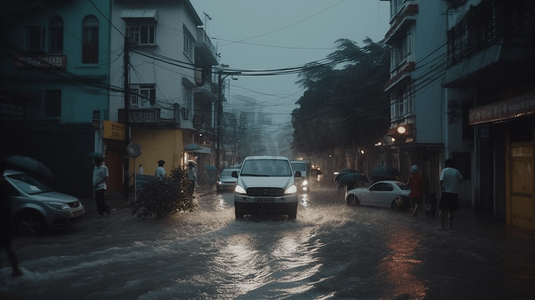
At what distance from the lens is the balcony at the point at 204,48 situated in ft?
120

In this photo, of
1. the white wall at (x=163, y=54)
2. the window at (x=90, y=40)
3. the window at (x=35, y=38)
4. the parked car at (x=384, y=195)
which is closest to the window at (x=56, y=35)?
the window at (x=35, y=38)

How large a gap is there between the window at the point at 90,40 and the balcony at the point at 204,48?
27.4 ft

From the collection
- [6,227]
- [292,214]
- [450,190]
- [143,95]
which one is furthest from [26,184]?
[143,95]

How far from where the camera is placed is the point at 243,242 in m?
10.4

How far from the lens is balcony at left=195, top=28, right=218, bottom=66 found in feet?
120

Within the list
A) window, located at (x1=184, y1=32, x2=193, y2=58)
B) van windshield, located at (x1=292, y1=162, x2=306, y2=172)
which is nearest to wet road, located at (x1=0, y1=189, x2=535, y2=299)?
van windshield, located at (x1=292, y1=162, x2=306, y2=172)

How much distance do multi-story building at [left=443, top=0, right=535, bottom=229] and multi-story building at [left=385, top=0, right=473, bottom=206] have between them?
6.15 meters

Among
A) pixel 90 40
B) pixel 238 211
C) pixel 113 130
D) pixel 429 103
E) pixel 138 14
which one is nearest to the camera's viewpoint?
pixel 238 211

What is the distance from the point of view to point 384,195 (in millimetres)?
19688

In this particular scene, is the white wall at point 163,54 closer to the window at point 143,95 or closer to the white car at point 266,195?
the window at point 143,95

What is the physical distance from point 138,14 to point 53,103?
7799 mm

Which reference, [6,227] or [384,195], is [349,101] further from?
[6,227]

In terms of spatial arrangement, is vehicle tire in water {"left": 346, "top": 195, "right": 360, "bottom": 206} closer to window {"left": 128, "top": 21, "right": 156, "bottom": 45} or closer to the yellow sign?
the yellow sign

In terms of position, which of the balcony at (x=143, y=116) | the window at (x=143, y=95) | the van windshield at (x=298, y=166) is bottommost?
the van windshield at (x=298, y=166)
